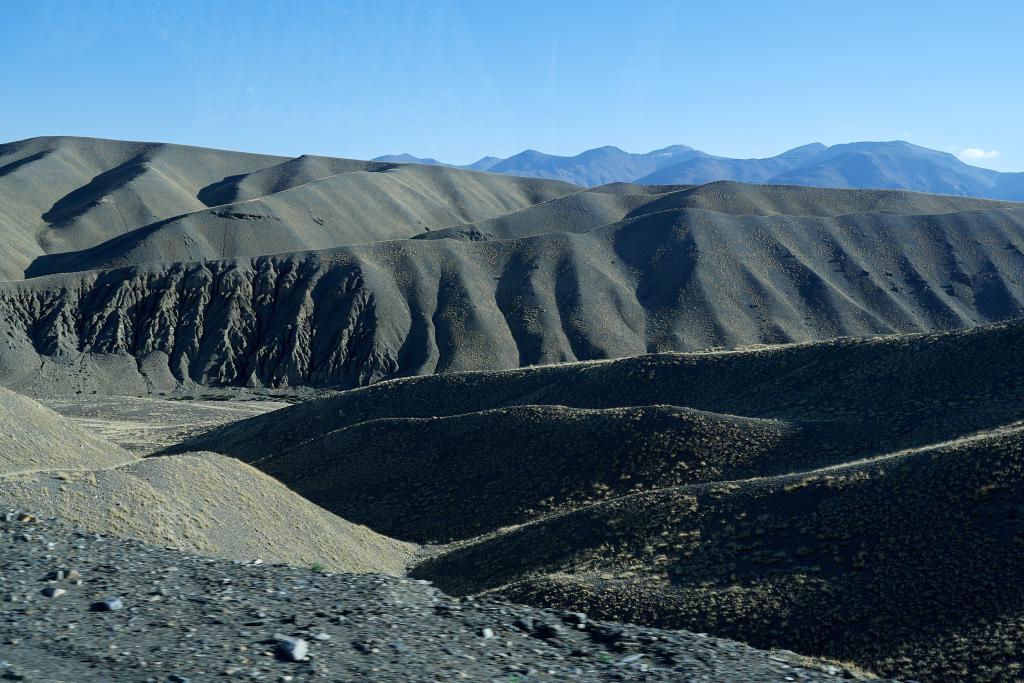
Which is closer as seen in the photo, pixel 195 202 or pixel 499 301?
pixel 499 301

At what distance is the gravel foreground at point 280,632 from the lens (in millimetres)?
10336

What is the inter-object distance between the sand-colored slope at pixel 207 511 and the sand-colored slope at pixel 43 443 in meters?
8.01

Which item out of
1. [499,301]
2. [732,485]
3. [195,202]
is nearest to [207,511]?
[732,485]

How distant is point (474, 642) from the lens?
12109mm

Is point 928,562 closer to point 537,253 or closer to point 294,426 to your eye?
point 294,426

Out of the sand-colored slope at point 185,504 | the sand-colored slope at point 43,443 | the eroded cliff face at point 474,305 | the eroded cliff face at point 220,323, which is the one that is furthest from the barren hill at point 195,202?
the sand-colored slope at point 185,504

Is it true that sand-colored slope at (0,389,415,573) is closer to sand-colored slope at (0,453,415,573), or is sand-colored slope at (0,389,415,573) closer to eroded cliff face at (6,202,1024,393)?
sand-colored slope at (0,453,415,573)

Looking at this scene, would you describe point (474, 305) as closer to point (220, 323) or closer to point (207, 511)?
point (220, 323)

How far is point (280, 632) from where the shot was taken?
37.7ft

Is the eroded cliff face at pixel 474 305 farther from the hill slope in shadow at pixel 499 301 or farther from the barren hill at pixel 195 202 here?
the barren hill at pixel 195 202

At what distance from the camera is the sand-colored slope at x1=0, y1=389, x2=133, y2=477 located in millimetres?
33656

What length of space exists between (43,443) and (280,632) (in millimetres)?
29474

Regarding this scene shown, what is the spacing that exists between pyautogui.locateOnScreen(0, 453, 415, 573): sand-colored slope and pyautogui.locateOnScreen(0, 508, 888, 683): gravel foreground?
8226 mm

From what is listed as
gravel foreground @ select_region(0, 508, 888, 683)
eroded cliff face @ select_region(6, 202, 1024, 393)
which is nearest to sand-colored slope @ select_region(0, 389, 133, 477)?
gravel foreground @ select_region(0, 508, 888, 683)
